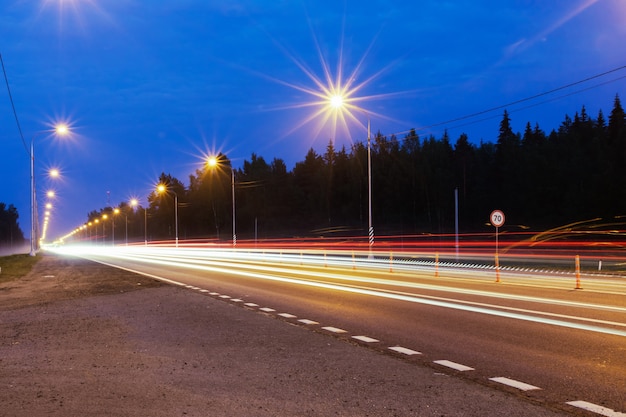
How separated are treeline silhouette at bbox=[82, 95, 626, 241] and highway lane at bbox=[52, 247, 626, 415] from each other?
41479 mm

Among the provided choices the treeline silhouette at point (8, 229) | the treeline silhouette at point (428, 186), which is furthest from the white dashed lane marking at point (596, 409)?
the treeline silhouette at point (8, 229)

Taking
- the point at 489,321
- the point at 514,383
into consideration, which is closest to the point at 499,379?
the point at 514,383

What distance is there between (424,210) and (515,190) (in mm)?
15906

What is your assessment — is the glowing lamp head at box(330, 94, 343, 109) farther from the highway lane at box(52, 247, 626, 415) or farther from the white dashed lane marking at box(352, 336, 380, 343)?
the white dashed lane marking at box(352, 336, 380, 343)

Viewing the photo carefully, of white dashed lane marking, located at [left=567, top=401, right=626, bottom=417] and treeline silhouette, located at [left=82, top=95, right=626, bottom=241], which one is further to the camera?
treeline silhouette, located at [left=82, top=95, right=626, bottom=241]

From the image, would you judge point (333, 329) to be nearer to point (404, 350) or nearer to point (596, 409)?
point (404, 350)

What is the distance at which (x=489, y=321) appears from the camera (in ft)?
34.5

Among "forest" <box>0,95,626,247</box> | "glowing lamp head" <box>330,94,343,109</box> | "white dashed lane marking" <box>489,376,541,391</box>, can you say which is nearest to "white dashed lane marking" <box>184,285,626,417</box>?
"white dashed lane marking" <box>489,376,541,391</box>

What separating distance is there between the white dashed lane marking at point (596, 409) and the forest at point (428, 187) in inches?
2581

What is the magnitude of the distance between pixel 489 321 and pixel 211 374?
5.88 metres

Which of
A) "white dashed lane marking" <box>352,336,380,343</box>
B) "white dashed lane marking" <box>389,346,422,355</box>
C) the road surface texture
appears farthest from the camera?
"white dashed lane marking" <box>352,336,380,343</box>

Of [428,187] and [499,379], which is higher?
[428,187]

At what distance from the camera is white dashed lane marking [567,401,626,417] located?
5.12 meters

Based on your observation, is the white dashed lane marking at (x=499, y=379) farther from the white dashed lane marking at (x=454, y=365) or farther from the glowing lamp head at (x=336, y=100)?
the glowing lamp head at (x=336, y=100)
